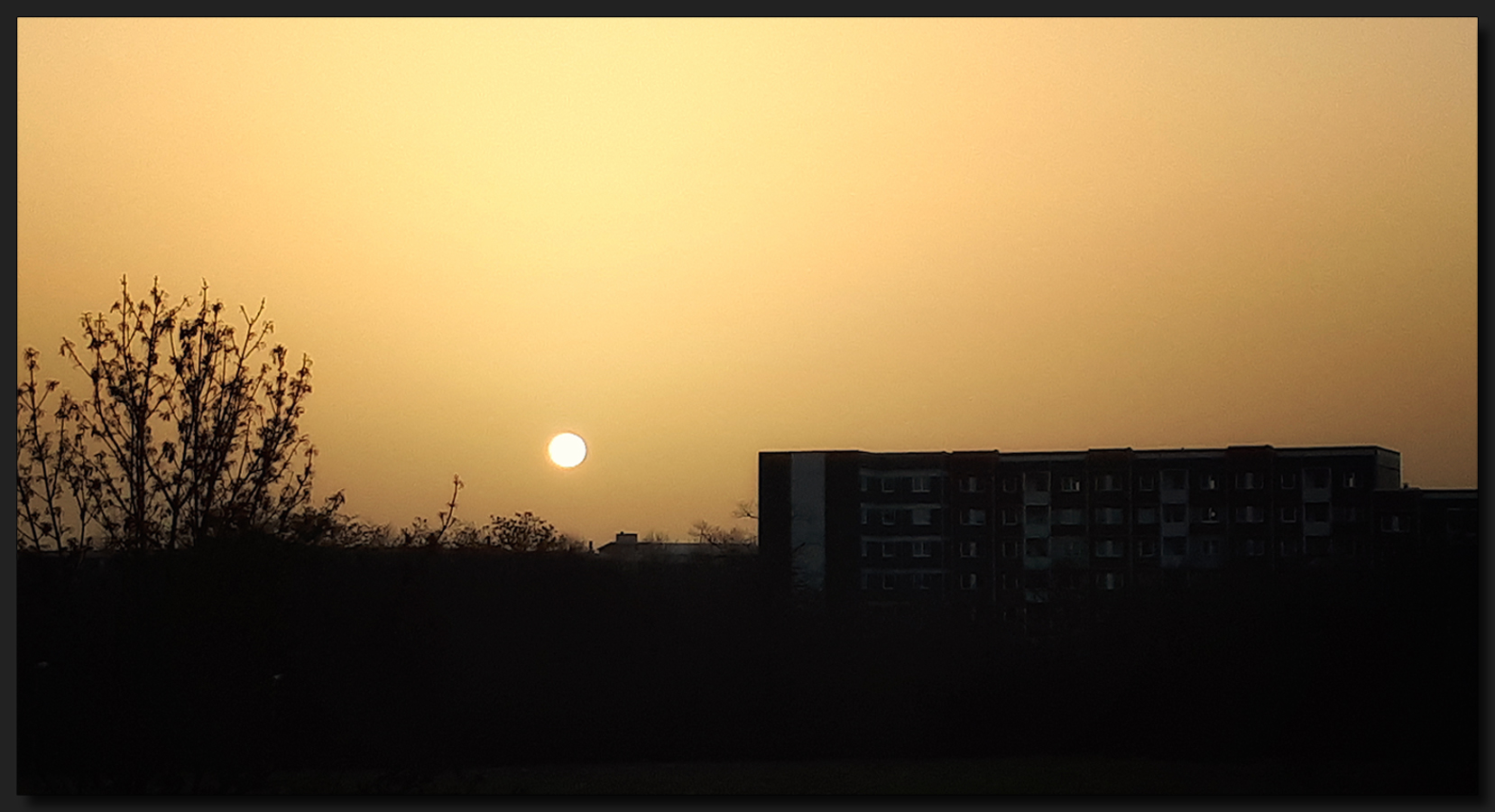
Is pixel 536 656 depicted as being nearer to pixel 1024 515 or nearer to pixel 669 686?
pixel 669 686

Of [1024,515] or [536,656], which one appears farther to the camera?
[1024,515]

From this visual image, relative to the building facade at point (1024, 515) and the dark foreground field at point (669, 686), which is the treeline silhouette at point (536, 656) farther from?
the building facade at point (1024, 515)

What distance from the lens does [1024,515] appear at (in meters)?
47.5

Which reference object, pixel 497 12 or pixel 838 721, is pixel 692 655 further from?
pixel 497 12

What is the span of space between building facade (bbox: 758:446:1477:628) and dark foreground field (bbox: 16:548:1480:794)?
21.2 metres

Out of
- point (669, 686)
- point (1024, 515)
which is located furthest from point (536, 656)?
point (1024, 515)

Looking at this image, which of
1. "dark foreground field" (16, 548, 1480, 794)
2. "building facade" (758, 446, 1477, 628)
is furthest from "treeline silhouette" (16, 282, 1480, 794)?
"building facade" (758, 446, 1477, 628)

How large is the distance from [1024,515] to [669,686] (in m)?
29.9

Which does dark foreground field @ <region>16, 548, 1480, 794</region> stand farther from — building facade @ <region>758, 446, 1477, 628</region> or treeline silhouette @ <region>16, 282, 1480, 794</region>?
building facade @ <region>758, 446, 1477, 628</region>

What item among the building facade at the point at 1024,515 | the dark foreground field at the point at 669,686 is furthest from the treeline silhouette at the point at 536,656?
the building facade at the point at 1024,515

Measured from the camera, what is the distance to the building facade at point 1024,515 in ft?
142

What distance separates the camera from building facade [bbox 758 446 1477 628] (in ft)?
142

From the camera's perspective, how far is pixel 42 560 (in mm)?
7180

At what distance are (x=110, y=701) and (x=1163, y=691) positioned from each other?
9.76 metres
